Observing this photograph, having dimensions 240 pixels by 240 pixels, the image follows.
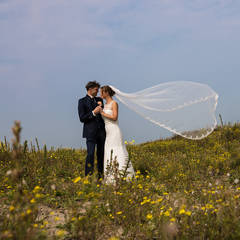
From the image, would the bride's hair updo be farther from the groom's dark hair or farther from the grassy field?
the grassy field

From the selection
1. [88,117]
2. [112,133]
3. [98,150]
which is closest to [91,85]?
[88,117]

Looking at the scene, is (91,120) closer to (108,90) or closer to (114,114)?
(114,114)

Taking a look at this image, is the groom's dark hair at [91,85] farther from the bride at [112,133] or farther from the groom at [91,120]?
the bride at [112,133]

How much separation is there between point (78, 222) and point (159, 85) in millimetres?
5101

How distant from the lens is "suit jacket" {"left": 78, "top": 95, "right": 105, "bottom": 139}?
301 inches

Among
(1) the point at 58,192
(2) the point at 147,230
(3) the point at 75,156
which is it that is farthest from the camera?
(3) the point at 75,156

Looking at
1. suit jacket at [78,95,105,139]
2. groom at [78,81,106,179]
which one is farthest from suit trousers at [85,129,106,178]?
suit jacket at [78,95,105,139]

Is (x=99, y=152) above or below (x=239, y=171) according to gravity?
above

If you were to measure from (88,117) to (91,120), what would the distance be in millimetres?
180

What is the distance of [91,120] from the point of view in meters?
7.71

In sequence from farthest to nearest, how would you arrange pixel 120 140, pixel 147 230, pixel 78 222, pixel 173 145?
1. pixel 173 145
2. pixel 120 140
3. pixel 147 230
4. pixel 78 222

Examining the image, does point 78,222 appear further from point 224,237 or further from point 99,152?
point 99,152

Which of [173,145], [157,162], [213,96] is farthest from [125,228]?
[173,145]

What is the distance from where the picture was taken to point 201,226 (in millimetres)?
3756
